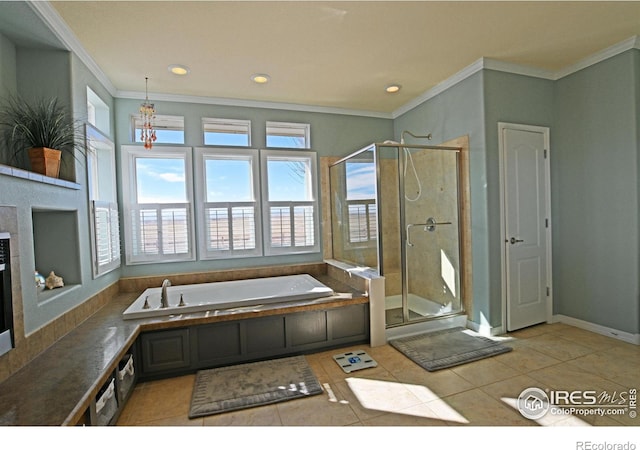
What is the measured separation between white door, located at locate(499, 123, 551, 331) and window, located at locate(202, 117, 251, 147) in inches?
109

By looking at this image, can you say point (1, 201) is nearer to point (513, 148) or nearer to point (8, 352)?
point (8, 352)

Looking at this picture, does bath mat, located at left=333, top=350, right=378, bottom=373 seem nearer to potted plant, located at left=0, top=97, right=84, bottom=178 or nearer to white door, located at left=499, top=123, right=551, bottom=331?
white door, located at left=499, top=123, right=551, bottom=331

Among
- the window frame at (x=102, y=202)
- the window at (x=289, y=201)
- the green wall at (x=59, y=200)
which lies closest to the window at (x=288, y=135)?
the window at (x=289, y=201)

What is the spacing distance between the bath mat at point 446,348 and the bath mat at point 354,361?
34cm

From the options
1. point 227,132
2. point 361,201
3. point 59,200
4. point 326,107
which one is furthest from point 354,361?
point 326,107

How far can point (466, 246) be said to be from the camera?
327 centimetres

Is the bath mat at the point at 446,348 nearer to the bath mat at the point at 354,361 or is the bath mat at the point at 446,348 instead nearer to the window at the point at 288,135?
the bath mat at the point at 354,361

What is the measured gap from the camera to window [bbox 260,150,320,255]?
12.6ft

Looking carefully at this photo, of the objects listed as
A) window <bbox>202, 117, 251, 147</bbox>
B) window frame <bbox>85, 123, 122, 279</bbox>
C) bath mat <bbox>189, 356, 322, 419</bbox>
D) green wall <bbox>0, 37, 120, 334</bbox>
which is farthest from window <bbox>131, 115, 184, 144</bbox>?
bath mat <bbox>189, 356, 322, 419</bbox>

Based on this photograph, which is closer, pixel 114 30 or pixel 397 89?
pixel 114 30

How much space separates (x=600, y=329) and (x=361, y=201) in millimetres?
2609

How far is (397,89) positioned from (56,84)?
10.3 feet
